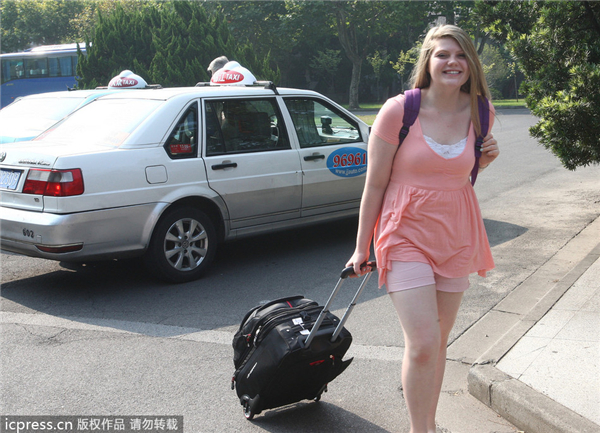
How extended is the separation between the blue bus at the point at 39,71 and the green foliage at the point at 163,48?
7443mm

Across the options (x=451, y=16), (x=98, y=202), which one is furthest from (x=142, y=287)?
(x=451, y=16)

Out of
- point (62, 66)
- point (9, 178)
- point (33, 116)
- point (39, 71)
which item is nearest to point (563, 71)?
point (9, 178)

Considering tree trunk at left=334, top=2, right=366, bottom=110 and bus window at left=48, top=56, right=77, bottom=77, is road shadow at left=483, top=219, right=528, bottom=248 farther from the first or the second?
tree trunk at left=334, top=2, right=366, bottom=110

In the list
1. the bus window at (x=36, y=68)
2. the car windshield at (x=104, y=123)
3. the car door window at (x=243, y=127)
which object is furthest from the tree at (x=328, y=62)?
the car windshield at (x=104, y=123)

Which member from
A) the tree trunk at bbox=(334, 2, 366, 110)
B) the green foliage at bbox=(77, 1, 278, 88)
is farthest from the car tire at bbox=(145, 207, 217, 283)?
the tree trunk at bbox=(334, 2, 366, 110)

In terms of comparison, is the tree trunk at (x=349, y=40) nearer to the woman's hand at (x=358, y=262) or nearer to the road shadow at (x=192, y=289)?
the road shadow at (x=192, y=289)

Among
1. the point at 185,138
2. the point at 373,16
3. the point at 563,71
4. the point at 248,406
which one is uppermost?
the point at 373,16

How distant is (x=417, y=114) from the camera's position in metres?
2.82

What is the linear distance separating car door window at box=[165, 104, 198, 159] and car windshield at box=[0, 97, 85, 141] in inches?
151

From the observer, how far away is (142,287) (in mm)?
5863

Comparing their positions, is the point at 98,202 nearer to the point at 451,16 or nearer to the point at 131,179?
the point at 131,179

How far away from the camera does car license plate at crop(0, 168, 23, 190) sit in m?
5.40

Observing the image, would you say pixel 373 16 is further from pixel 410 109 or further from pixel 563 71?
pixel 410 109

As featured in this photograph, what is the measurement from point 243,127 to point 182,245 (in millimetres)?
1357
